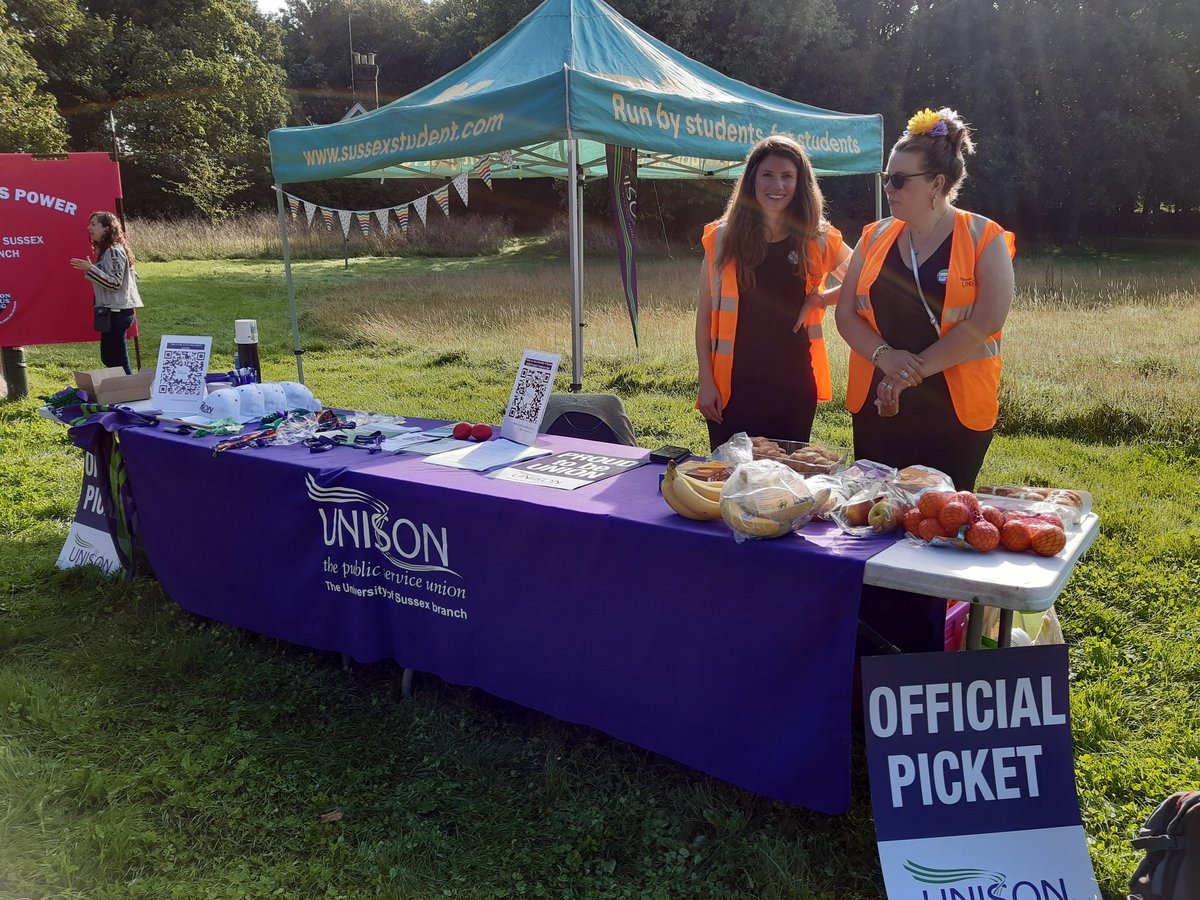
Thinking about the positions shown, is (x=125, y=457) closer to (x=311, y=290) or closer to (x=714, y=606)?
(x=714, y=606)

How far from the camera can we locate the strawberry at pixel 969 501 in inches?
74.9

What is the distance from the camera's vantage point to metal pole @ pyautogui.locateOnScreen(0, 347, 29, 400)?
7.47 m

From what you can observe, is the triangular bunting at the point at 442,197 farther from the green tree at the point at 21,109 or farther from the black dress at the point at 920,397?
the green tree at the point at 21,109

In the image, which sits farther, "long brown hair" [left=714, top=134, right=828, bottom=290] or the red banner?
the red banner

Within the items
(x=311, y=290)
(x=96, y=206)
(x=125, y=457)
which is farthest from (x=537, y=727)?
(x=311, y=290)

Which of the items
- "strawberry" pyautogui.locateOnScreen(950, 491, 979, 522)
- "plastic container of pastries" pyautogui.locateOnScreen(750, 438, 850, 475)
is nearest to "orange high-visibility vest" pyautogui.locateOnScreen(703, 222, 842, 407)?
"plastic container of pastries" pyautogui.locateOnScreen(750, 438, 850, 475)

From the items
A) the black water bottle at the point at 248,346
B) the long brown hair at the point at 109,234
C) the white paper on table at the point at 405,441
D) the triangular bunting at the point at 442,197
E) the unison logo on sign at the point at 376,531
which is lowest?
the unison logo on sign at the point at 376,531

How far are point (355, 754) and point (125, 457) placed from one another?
167 cm

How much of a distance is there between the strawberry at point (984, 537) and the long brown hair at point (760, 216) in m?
1.40

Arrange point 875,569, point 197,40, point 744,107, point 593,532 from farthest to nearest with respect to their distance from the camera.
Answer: point 197,40 < point 744,107 < point 593,532 < point 875,569

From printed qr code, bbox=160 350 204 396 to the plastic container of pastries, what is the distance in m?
2.30

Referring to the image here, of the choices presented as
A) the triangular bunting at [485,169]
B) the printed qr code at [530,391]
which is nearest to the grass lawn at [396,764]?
the printed qr code at [530,391]

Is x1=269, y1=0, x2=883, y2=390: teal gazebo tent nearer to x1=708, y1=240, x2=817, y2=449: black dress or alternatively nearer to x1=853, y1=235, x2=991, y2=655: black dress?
x1=708, y1=240, x2=817, y2=449: black dress

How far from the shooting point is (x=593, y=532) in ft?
7.18
